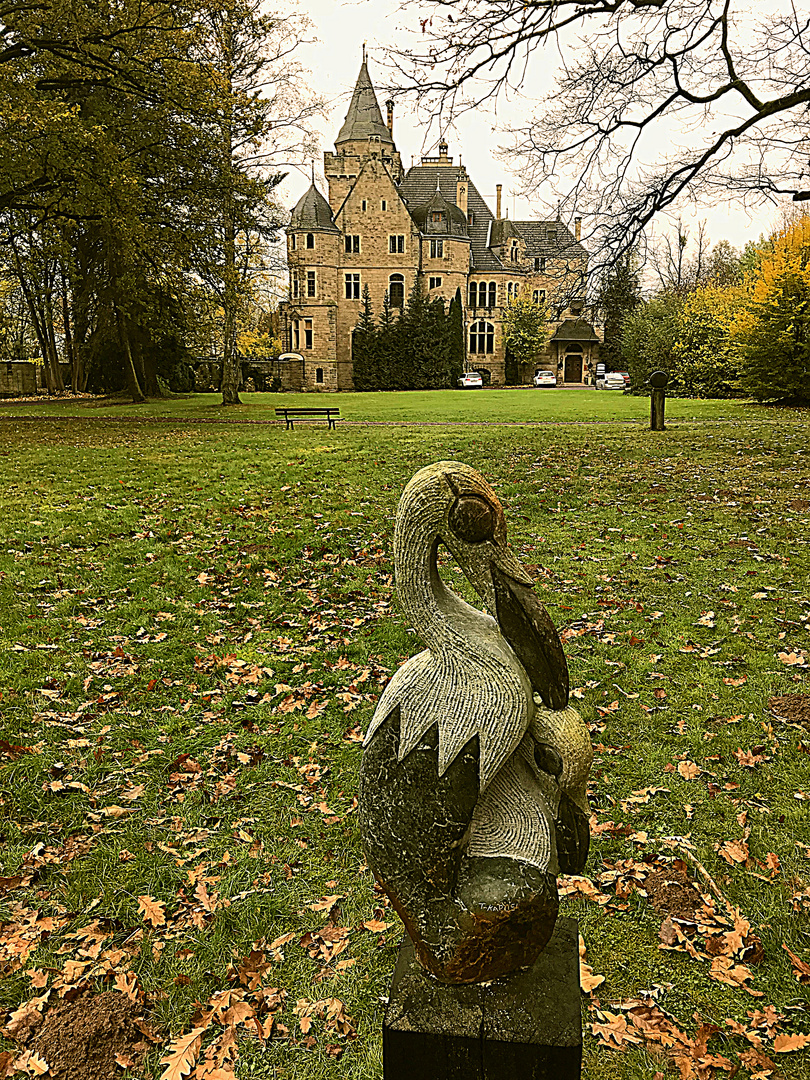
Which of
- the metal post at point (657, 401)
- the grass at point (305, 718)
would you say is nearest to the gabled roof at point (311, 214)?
the metal post at point (657, 401)

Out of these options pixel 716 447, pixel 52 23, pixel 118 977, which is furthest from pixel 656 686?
pixel 52 23

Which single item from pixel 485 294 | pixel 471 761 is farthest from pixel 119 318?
pixel 485 294

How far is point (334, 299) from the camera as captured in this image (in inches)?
2221

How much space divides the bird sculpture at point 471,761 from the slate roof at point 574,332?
6208 cm

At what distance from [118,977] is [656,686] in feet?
15.3

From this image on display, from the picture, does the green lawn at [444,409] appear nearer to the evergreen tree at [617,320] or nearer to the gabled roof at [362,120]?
the evergreen tree at [617,320]

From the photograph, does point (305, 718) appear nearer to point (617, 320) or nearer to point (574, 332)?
point (574, 332)

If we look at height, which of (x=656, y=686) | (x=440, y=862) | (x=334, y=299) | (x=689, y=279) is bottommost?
(x=656, y=686)

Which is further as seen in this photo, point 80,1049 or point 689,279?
point 689,279

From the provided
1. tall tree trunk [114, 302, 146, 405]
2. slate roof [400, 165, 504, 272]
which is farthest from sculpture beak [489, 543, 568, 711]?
slate roof [400, 165, 504, 272]

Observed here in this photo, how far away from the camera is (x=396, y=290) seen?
5753 cm

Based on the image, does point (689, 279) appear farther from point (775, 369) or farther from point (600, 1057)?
point (600, 1057)

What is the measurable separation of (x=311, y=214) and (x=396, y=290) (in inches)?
329

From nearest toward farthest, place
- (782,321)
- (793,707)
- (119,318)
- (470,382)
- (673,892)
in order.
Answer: (673,892)
(793,707)
(782,321)
(119,318)
(470,382)
